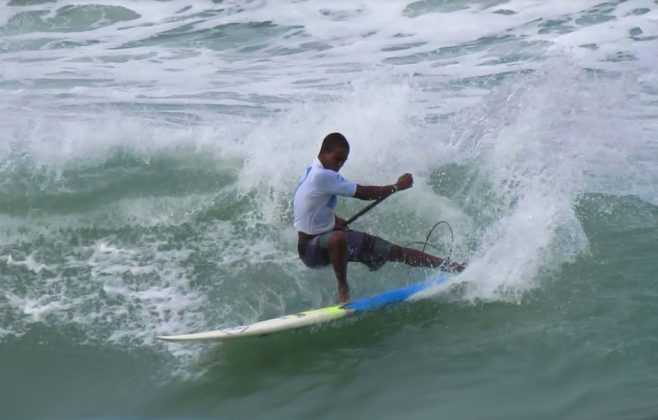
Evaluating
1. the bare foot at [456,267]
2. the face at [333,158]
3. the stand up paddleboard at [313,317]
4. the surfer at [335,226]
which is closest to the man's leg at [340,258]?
the surfer at [335,226]

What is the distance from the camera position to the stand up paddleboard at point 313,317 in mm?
5855

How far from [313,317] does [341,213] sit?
2.20 meters

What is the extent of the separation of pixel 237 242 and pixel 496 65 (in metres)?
6.62

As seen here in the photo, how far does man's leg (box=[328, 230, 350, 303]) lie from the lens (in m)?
6.43

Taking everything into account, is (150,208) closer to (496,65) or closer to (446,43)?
(496,65)

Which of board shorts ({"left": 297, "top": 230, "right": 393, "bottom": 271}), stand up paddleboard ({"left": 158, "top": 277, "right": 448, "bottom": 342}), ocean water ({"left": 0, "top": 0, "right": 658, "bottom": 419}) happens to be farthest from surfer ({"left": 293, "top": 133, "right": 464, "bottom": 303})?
ocean water ({"left": 0, "top": 0, "right": 658, "bottom": 419})

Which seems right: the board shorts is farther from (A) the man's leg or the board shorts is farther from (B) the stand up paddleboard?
(B) the stand up paddleboard

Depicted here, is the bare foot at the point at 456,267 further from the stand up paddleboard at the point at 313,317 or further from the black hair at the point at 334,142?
the black hair at the point at 334,142

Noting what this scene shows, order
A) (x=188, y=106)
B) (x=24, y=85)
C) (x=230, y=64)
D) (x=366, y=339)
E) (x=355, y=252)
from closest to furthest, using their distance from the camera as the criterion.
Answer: (x=366, y=339)
(x=355, y=252)
(x=188, y=106)
(x=24, y=85)
(x=230, y=64)

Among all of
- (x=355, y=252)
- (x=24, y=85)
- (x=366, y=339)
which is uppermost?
(x=24, y=85)

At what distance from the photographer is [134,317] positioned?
6.52m

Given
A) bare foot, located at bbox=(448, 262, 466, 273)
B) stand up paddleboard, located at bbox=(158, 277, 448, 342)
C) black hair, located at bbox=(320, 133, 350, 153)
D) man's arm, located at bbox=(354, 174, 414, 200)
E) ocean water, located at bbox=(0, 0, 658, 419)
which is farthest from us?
bare foot, located at bbox=(448, 262, 466, 273)

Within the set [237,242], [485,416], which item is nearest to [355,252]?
[237,242]

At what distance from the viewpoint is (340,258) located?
645cm
